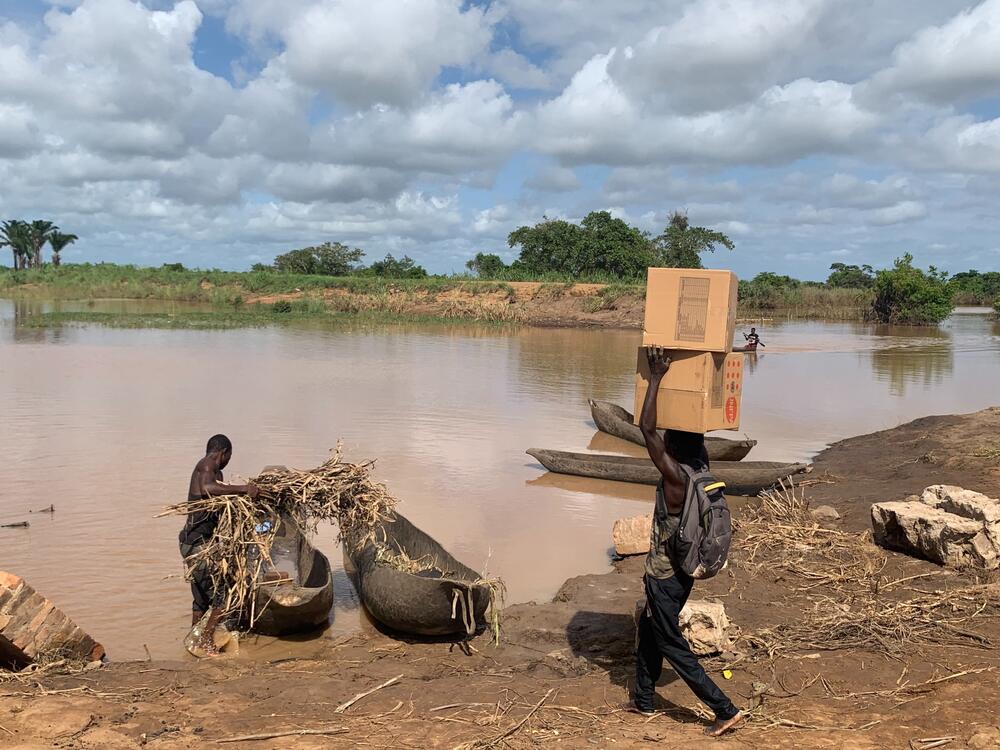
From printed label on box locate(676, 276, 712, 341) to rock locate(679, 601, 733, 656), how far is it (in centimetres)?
171

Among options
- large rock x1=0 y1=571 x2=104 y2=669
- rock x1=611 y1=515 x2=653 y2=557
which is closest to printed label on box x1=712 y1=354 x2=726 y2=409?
rock x1=611 y1=515 x2=653 y2=557

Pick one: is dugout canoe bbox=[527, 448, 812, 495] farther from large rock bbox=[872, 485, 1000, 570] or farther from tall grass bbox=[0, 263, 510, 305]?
tall grass bbox=[0, 263, 510, 305]

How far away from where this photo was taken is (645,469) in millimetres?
10484

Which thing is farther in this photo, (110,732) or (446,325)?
(446,325)

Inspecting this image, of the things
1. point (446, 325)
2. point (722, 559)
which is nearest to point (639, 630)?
point (722, 559)

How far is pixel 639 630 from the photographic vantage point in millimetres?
4254

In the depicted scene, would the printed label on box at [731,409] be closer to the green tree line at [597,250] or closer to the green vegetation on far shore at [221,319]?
the green vegetation on far shore at [221,319]

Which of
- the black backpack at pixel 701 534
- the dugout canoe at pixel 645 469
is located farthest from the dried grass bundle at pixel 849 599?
the dugout canoe at pixel 645 469

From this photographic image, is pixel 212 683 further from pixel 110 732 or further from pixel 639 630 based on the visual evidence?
pixel 639 630

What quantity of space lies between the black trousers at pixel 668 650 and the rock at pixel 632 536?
11.1 feet

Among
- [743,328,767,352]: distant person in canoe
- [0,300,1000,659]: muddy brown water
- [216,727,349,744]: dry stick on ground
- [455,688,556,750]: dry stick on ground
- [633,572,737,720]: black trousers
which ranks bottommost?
[0,300,1000,659]: muddy brown water

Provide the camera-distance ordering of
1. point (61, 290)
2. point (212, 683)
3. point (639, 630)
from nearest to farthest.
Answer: point (639, 630)
point (212, 683)
point (61, 290)

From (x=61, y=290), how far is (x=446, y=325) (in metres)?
31.2

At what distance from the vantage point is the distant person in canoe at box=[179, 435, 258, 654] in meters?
5.46
